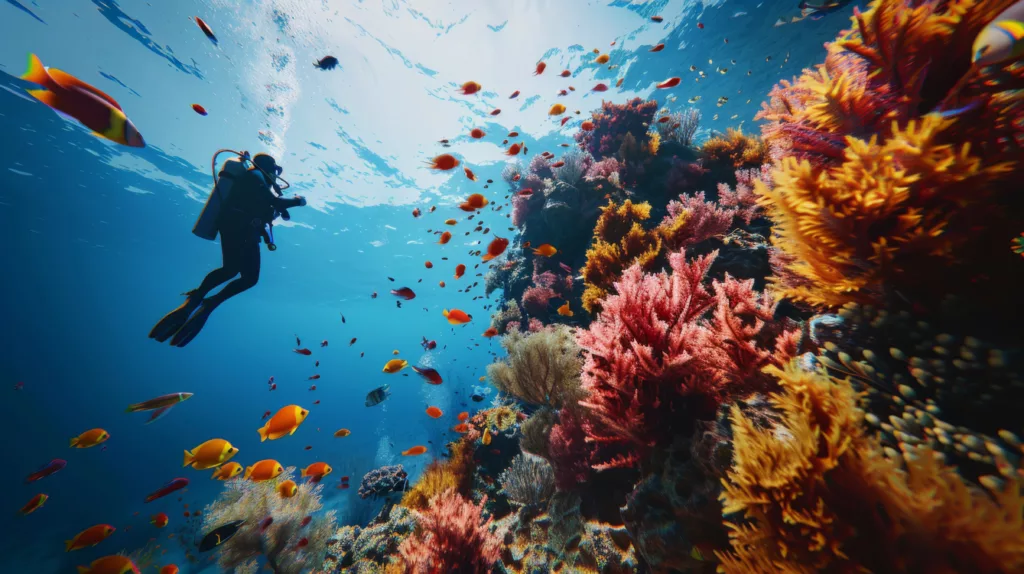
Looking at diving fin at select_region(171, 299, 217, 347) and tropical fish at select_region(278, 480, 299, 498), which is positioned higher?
diving fin at select_region(171, 299, 217, 347)

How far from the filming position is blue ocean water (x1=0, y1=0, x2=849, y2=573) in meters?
12.6

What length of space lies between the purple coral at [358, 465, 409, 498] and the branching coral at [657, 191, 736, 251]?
7.03 metres

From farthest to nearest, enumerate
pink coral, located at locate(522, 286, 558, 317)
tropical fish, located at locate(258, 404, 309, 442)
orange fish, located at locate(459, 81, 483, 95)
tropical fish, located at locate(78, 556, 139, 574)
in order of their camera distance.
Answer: pink coral, located at locate(522, 286, 558, 317), orange fish, located at locate(459, 81, 483, 95), tropical fish, located at locate(78, 556, 139, 574), tropical fish, located at locate(258, 404, 309, 442)

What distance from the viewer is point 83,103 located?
1982mm

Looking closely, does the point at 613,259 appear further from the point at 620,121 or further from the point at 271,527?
the point at 271,527

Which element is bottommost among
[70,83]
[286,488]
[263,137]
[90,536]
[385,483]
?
[90,536]

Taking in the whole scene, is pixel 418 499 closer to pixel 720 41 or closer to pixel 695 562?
pixel 695 562

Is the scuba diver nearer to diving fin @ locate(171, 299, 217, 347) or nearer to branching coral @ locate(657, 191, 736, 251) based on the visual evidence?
diving fin @ locate(171, 299, 217, 347)

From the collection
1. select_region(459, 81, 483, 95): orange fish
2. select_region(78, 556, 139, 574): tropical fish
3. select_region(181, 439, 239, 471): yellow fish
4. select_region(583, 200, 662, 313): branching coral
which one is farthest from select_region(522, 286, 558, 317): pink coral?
select_region(78, 556, 139, 574): tropical fish

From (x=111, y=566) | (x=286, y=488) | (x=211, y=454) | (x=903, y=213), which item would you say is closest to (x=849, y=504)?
(x=903, y=213)

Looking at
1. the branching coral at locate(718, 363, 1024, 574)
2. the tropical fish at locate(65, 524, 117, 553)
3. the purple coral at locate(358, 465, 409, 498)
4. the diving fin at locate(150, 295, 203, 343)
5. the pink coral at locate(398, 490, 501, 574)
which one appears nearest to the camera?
the branching coral at locate(718, 363, 1024, 574)

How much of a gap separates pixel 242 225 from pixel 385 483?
677 cm

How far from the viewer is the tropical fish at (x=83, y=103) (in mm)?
1864

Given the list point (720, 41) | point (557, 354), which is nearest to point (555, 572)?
point (557, 354)
